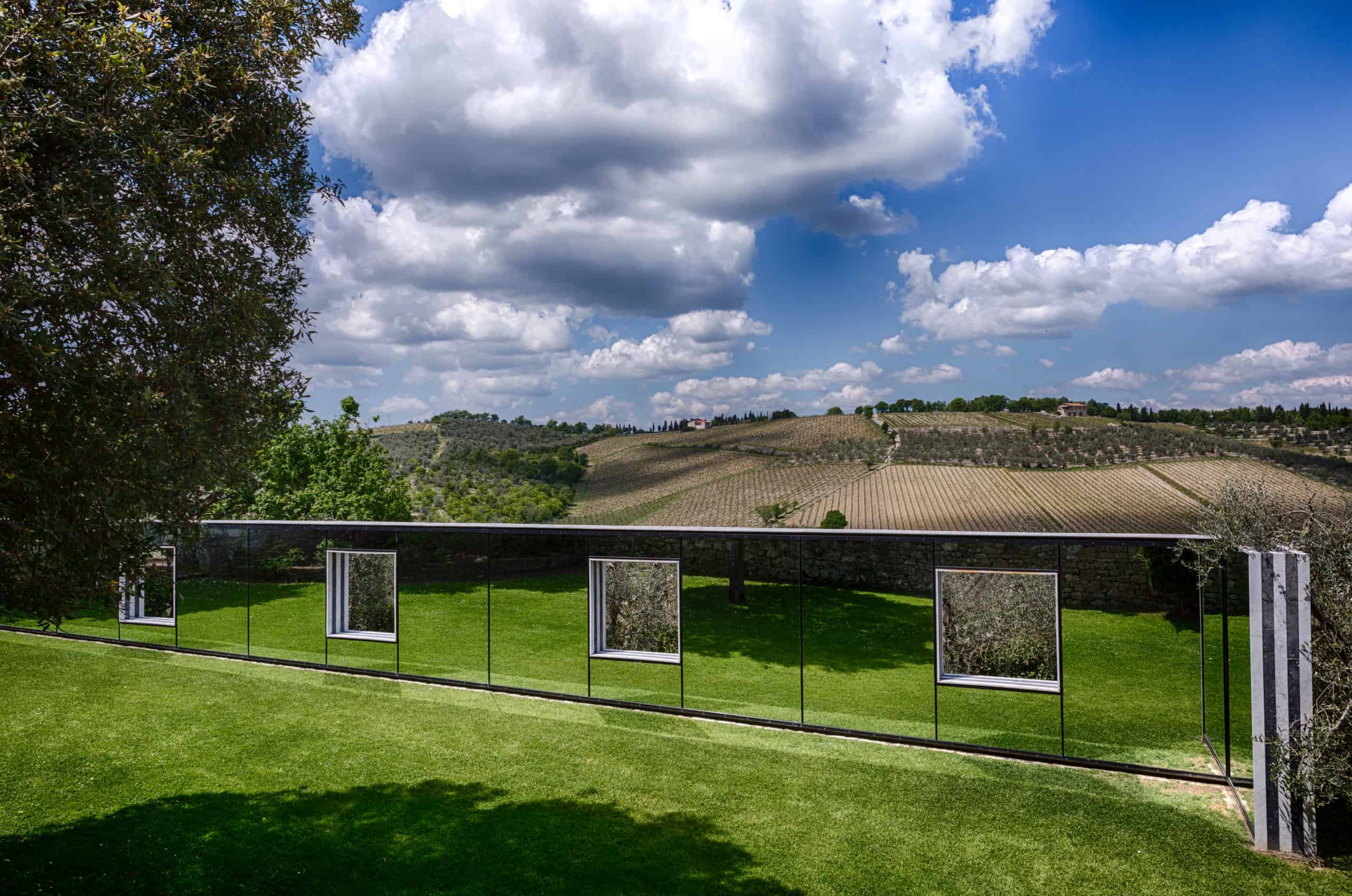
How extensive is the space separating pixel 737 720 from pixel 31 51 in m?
8.76

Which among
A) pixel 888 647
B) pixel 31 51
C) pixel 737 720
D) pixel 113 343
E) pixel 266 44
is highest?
pixel 266 44

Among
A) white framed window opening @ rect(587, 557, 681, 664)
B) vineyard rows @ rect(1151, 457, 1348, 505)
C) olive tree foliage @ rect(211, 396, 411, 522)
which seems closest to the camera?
white framed window opening @ rect(587, 557, 681, 664)

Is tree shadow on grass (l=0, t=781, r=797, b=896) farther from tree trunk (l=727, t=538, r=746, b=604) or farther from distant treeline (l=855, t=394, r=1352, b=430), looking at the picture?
distant treeline (l=855, t=394, r=1352, b=430)

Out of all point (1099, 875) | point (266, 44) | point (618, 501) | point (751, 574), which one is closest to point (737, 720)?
point (751, 574)

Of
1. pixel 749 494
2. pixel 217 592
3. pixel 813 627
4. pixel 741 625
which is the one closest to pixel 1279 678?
pixel 813 627

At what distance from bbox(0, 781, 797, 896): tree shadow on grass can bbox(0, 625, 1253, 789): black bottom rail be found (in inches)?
115

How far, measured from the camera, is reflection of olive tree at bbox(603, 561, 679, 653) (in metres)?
10.1

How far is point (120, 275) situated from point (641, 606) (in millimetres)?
7313

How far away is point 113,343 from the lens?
4.41 metres

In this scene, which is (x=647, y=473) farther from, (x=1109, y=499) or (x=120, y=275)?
(x=120, y=275)

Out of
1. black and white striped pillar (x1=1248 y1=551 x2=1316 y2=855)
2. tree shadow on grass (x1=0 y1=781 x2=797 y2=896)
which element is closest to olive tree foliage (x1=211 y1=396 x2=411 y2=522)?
tree shadow on grass (x1=0 y1=781 x2=797 y2=896)

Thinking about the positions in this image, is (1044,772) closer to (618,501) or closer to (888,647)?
(888,647)

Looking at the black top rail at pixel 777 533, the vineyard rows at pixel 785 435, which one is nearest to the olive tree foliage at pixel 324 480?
the black top rail at pixel 777 533

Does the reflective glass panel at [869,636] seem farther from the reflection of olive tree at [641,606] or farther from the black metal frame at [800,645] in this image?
the reflection of olive tree at [641,606]
